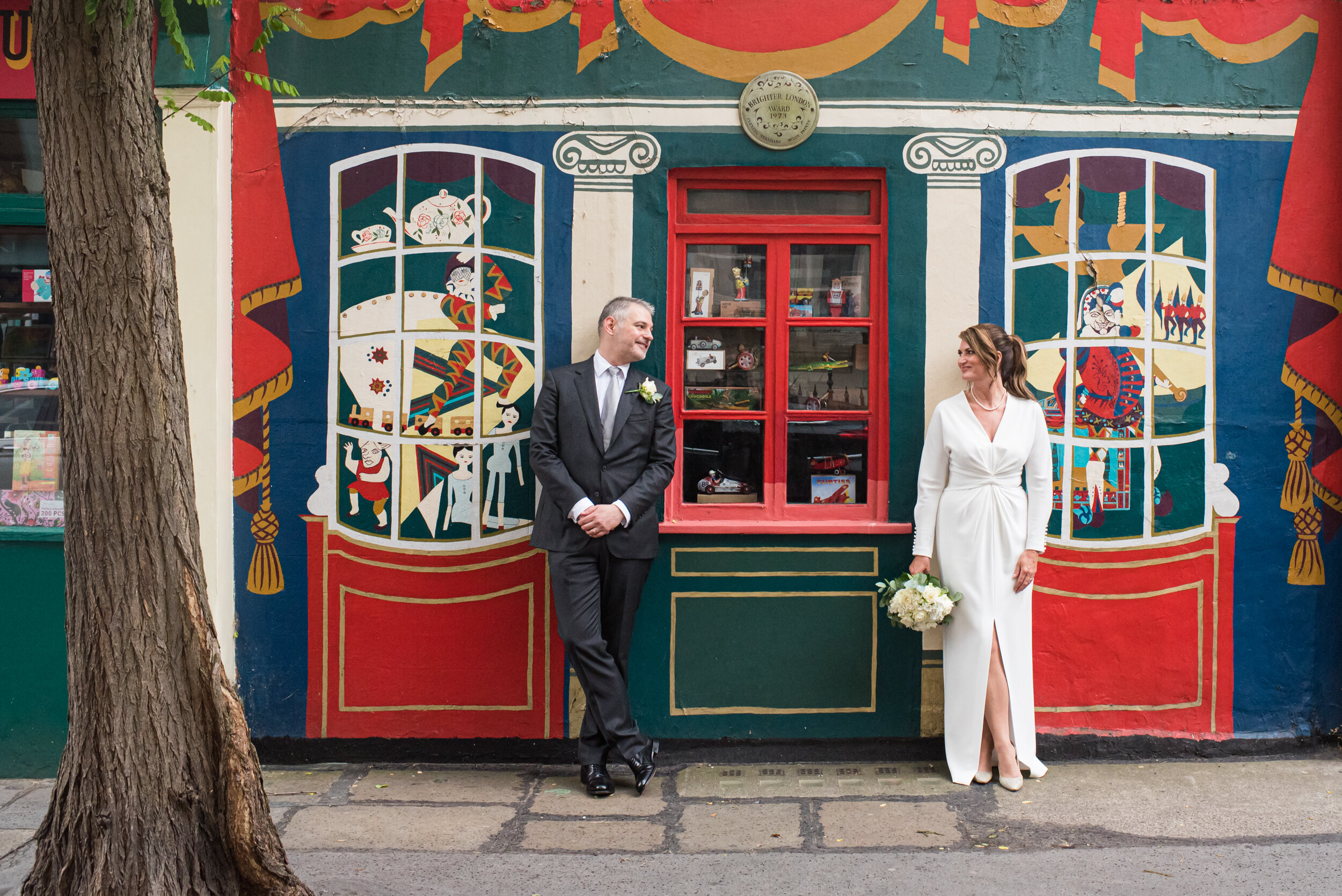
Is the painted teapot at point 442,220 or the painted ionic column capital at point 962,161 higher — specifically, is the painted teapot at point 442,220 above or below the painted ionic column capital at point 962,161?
below

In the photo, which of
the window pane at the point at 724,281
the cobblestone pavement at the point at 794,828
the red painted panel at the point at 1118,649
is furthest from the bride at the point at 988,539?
the window pane at the point at 724,281

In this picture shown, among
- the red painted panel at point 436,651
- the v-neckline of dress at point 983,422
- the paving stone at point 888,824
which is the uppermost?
the v-neckline of dress at point 983,422

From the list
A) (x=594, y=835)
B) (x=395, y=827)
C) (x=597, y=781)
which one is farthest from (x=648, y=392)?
(x=395, y=827)

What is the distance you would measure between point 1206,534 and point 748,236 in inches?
108

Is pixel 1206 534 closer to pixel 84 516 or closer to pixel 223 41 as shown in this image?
pixel 84 516

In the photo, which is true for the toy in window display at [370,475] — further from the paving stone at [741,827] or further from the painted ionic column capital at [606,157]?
the paving stone at [741,827]

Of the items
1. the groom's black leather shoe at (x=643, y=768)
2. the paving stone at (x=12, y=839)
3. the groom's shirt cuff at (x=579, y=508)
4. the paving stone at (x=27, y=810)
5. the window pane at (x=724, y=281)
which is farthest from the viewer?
the window pane at (x=724, y=281)

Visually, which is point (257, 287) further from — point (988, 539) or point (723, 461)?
point (988, 539)

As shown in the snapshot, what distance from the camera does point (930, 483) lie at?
471 cm

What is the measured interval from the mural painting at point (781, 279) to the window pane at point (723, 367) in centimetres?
18

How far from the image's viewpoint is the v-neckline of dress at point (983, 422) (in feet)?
15.1

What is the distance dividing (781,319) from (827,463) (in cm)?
77

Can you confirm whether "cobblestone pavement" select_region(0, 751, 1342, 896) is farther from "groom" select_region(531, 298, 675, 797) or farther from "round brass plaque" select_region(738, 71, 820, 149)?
"round brass plaque" select_region(738, 71, 820, 149)

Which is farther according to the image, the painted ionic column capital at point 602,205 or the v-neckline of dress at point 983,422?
the painted ionic column capital at point 602,205
